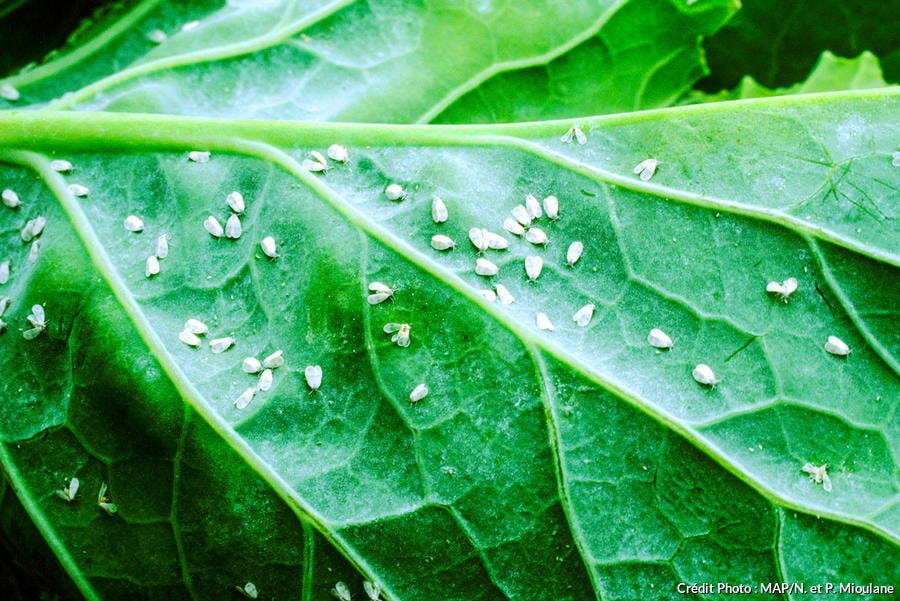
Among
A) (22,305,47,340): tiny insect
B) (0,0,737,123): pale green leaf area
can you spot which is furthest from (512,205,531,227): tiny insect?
(22,305,47,340): tiny insect

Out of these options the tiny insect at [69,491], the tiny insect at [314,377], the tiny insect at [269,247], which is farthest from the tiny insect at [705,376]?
the tiny insect at [69,491]

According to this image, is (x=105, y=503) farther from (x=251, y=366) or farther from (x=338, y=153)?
(x=338, y=153)

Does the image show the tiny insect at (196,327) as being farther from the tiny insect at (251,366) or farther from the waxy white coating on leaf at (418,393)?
the waxy white coating on leaf at (418,393)

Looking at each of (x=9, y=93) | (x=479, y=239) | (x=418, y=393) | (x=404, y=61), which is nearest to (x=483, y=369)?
(x=418, y=393)

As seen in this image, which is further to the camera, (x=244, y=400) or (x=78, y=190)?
(x=78, y=190)

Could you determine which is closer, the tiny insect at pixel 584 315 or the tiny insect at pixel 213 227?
the tiny insect at pixel 584 315

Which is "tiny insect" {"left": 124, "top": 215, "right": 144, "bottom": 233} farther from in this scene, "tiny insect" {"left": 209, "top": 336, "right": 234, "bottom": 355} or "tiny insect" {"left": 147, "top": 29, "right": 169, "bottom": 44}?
"tiny insect" {"left": 147, "top": 29, "right": 169, "bottom": 44}
